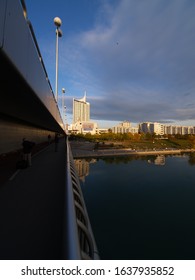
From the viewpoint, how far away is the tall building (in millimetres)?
178250

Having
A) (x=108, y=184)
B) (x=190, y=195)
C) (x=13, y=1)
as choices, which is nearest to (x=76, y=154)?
(x=108, y=184)

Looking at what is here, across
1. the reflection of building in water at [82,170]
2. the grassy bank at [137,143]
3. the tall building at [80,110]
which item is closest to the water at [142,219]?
the reflection of building in water at [82,170]

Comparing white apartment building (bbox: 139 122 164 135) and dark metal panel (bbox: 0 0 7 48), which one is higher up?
white apartment building (bbox: 139 122 164 135)

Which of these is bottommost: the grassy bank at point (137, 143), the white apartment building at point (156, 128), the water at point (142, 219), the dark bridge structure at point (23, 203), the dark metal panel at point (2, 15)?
the water at point (142, 219)

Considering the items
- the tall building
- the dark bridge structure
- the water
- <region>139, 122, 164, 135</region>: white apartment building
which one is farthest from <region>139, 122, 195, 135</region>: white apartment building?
the dark bridge structure

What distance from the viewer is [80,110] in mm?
181000

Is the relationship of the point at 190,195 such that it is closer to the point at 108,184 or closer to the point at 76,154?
the point at 108,184

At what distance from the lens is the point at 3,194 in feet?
16.2

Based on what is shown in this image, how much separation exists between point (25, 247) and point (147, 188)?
17.7 m

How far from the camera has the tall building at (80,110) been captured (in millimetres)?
178250

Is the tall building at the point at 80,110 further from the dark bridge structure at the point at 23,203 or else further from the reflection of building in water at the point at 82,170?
the dark bridge structure at the point at 23,203

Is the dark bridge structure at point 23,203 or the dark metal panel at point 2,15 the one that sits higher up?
→ the dark metal panel at point 2,15

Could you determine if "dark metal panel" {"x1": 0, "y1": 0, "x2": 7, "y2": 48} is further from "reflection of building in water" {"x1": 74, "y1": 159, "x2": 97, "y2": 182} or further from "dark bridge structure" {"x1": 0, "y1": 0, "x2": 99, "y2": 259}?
"reflection of building in water" {"x1": 74, "y1": 159, "x2": 97, "y2": 182}

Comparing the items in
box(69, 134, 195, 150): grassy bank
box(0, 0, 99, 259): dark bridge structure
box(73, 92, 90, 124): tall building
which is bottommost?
box(69, 134, 195, 150): grassy bank
